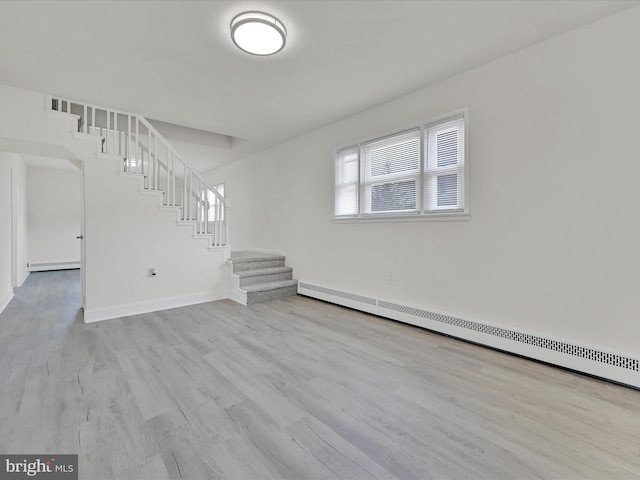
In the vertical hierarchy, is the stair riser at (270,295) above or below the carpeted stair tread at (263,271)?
below

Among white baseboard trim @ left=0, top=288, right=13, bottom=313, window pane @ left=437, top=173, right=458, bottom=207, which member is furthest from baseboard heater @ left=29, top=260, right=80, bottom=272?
window pane @ left=437, top=173, right=458, bottom=207

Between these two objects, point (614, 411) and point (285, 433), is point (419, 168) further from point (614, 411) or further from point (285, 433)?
point (285, 433)

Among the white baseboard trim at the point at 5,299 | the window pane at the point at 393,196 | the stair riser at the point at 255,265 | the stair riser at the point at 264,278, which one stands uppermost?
the window pane at the point at 393,196

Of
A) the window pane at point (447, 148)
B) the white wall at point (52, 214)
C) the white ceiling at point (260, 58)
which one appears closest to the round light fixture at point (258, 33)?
the white ceiling at point (260, 58)

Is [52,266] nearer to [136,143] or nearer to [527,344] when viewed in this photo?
[136,143]

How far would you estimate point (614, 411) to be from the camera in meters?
1.78

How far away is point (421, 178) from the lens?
10.5 feet

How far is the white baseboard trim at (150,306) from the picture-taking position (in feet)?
11.5

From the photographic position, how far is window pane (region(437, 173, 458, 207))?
9.78ft

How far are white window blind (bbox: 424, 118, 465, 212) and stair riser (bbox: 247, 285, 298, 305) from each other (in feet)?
8.54

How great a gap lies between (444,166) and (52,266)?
973cm

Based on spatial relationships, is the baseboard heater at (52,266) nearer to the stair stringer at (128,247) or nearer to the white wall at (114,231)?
the white wall at (114,231)

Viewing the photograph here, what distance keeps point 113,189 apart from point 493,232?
14.5ft

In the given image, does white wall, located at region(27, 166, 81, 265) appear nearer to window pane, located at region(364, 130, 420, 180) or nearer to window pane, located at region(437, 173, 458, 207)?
window pane, located at region(364, 130, 420, 180)
